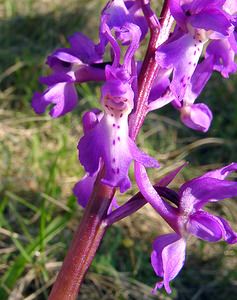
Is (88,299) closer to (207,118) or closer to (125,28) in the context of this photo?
(207,118)

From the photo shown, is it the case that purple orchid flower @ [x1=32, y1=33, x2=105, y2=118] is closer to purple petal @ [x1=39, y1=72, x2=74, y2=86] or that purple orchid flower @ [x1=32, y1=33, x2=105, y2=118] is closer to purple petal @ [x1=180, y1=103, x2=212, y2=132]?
purple petal @ [x1=39, y1=72, x2=74, y2=86]

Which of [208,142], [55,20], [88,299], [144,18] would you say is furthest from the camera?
[55,20]

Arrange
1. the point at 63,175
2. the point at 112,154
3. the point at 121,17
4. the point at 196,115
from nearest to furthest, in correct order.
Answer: the point at 112,154
the point at 121,17
the point at 196,115
the point at 63,175

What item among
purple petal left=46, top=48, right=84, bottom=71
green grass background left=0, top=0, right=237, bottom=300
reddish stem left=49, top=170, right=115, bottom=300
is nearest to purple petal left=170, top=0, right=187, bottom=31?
purple petal left=46, top=48, right=84, bottom=71

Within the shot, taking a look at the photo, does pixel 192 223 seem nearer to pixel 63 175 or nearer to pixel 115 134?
pixel 115 134

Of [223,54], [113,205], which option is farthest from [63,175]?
[223,54]

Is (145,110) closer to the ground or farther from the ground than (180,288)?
farther from the ground

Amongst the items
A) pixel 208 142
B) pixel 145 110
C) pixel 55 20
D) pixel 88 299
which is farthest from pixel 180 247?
pixel 55 20
